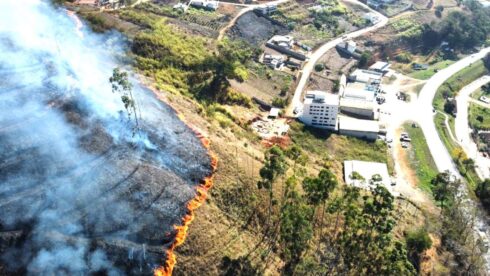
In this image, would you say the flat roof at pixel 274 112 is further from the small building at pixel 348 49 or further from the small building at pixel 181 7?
the small building at pixel 181 7

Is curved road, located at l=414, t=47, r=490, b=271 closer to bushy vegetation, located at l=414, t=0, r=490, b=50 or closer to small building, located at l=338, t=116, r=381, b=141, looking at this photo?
bushy vegetation, located at l=414, t=0, r=490, b=50

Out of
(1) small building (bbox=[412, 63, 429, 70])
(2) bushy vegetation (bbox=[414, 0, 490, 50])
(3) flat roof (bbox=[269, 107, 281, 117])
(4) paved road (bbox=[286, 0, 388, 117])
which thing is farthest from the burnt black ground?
(2) bushy vegetation (bbox=[414, 0, 490, 50])

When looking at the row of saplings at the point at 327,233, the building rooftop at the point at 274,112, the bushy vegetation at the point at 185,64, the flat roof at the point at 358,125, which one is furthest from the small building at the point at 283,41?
the row of saplings at the point at 327,233

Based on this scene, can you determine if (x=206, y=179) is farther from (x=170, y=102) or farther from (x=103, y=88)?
(x=103, y=88)

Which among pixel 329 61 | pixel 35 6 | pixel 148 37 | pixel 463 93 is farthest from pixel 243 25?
pixel 463 93

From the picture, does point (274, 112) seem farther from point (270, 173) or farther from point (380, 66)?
point (380, 66)

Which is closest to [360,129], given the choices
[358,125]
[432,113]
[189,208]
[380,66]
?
[358,125]
